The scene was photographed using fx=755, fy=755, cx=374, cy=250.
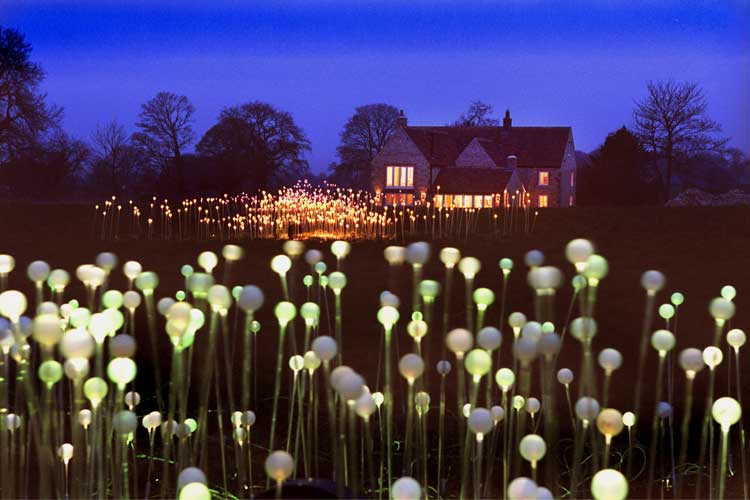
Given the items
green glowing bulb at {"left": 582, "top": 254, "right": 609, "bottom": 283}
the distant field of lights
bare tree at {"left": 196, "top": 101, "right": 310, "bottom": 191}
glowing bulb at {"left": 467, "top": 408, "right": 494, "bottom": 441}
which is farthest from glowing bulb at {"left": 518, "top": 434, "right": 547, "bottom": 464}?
bare tree at {"left": 196, "top": 101, "right": 310, "bottom": 191}

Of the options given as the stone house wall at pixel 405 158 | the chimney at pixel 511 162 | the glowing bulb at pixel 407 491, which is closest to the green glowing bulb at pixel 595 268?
the glowing bulb at pixel 407 491

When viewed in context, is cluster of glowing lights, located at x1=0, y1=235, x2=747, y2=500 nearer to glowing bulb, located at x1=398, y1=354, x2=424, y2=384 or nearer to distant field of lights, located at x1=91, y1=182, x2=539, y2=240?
glowing bulb, located at x1=398, y1=354, x2=424, y2=384

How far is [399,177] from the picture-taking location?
81.3 ft

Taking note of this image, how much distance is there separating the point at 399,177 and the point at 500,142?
424 cm

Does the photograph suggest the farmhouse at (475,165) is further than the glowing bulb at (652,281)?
Yes

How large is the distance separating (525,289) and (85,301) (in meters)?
4.32

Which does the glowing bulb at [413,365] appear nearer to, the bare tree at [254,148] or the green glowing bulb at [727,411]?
the green glowing bulb at [727,411]

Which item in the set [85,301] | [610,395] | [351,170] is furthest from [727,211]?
[351,170]

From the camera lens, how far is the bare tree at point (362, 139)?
2900cm

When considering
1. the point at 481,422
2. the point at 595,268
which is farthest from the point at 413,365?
the point at 595,268

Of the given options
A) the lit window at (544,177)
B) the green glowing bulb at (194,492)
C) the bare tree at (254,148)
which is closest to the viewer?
the green glowing bulb at (194,492)

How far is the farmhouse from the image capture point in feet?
77.2

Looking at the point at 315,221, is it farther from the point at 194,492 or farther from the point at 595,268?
the point at 194,492

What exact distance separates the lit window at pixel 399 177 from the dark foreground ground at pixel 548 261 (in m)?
13.9
